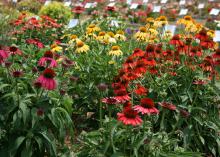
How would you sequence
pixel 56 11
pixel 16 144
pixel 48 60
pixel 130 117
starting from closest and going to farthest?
pixel 130 117
pixel 16 144
pixel 48 60
pixel 56 11

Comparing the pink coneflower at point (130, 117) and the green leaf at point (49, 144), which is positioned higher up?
the pink coneflower at point (130, 117)

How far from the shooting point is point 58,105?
10.9 ft

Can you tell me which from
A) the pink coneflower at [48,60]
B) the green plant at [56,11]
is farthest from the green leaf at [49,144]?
the green plant at [56,11]

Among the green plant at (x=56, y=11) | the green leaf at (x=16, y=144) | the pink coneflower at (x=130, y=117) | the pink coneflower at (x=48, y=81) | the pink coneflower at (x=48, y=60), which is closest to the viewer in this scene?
the pink coneflower at (x=130, y=117)

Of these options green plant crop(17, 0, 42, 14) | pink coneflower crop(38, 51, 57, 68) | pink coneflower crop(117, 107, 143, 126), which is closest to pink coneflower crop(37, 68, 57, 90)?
pink coneflower crop(38, 51, 57, 68)

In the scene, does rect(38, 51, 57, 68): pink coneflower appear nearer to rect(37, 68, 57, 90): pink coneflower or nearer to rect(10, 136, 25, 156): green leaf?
rect(37, 68, 57, 90): pink coneflower

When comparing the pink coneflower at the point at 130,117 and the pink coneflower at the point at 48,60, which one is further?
the pink coneflower at the point at 48,60

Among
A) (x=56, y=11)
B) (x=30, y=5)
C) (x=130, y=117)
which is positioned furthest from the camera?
(x=30, y=5)

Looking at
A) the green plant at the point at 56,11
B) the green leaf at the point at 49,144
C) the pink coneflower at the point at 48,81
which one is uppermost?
the pink coneflower at the point at 48,81

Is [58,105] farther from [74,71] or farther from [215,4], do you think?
[215,4]

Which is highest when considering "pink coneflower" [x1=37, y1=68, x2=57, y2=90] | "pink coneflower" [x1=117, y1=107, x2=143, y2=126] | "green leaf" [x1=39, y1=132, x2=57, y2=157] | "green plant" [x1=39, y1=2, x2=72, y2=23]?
"pink coneflower" [x1=37, y1=68, x2=57, y2=90]

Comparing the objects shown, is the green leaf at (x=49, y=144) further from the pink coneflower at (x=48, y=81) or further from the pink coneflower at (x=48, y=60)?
the pink coneflower at (x=48, y=60)

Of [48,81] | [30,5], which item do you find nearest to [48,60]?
[48,81]

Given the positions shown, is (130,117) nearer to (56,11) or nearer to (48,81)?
(48,81)
